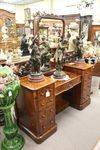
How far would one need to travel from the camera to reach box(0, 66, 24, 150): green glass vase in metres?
1.68

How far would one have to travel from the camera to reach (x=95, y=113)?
2873mm

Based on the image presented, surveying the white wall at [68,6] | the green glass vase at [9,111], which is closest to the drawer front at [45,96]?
the green glass vase at [9,111]

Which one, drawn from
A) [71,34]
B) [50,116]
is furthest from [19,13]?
[50,116]

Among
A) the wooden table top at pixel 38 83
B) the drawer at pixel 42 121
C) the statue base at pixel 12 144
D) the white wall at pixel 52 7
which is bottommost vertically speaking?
the statue base at pixel 12 144

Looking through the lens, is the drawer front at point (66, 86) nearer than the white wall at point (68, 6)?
Yes

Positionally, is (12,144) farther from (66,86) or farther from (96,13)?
(96,13)

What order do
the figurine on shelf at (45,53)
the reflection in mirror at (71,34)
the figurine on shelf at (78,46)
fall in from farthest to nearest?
the reflection in mirror at (71,34), the figurine on shelf at (78,46), the figurine on shelf at (45,53)

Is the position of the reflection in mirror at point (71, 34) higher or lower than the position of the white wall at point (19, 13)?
lower

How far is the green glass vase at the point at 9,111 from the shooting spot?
5.50ft

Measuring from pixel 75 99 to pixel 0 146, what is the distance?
158cm

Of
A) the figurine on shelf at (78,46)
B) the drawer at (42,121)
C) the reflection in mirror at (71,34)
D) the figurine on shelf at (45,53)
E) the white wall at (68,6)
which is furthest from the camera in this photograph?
the white wall at (68,6)

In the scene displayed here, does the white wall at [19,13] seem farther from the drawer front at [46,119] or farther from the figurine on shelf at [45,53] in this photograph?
the drawer front at [46,119]

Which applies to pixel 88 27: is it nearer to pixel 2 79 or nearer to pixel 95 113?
pixel 95 113

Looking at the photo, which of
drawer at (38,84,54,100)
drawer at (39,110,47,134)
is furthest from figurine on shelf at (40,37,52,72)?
drawer at (39,110,47,134)
